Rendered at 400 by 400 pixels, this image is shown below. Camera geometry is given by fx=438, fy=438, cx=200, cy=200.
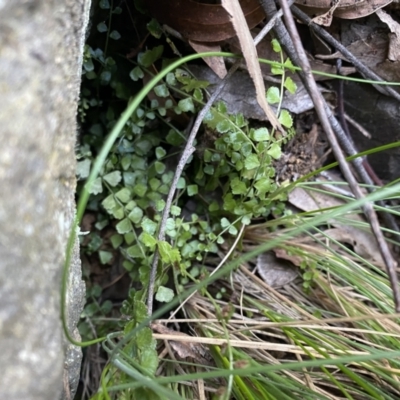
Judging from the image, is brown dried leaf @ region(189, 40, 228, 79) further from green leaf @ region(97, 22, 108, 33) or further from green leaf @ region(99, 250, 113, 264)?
green leaf @ region(99, 250, 113, 264)

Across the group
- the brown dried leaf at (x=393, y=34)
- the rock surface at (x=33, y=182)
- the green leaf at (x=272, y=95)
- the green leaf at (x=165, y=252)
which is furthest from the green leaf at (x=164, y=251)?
the brown dried leaf at (x=393, y=34)

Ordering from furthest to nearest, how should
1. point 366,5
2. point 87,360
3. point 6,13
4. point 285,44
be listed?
point 87,360 < point 366,5 < point 285,44 < point 6,13

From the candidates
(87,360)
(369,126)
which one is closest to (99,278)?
(87,360)

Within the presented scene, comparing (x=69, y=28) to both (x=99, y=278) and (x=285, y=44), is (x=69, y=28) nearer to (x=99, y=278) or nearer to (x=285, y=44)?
(x=285, y=44)

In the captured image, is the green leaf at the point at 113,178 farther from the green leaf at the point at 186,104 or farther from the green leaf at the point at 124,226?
the green leaf at the point at 186,104

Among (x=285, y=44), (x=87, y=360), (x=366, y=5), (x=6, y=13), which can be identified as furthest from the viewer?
(x=87, y=360)
